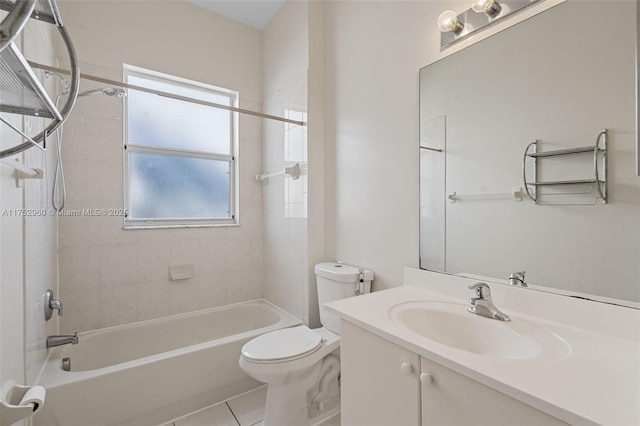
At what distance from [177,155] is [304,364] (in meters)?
1.89

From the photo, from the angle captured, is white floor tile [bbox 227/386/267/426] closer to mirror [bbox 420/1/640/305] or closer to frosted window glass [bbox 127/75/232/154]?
mirror [bbox 420/1/640/305]

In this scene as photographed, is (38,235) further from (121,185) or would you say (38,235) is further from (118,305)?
(118,305)

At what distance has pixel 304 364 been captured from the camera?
147 cm

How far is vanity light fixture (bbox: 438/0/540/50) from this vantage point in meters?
1.11

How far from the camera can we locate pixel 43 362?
59.0 inches

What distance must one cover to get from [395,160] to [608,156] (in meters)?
0.85

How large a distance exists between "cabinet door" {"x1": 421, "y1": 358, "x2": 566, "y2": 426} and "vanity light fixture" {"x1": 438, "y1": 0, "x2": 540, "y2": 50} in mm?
1306

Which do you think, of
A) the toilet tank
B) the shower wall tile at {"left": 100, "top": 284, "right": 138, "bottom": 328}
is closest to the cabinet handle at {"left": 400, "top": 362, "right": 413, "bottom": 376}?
the toilet tank

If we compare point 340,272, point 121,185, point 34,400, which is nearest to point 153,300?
point 121,185

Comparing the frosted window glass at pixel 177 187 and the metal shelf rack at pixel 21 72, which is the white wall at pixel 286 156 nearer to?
the frosted window glass at pixel 177 187

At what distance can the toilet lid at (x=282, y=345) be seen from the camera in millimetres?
1436

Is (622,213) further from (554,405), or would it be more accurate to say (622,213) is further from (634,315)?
(554,405)

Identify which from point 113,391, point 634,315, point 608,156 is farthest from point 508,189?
point 113,391

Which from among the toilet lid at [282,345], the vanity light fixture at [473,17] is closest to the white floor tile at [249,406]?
the toilet lid at [282,345]
